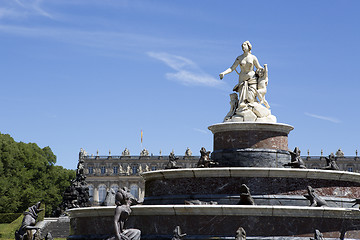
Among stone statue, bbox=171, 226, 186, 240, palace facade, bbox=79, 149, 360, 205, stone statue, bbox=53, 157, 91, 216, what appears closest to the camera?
stone statue, bbox=171, 226, 186, 240

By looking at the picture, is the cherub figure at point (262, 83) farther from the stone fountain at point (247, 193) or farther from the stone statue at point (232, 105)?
the stone statue at point (232, 105)

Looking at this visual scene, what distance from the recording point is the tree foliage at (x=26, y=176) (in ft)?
220

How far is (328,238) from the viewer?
1814 centimetres

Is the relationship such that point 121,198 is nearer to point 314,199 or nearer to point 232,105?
point 314,199

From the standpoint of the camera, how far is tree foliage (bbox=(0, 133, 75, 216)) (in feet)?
220

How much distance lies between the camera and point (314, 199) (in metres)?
18.7

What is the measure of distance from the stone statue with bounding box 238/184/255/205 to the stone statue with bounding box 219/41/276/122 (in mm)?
4855

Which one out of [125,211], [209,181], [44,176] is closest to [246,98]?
[209,181]

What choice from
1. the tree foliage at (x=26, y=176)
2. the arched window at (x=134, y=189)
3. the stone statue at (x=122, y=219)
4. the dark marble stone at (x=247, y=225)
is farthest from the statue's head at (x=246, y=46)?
the arched window at (x=134, y=189)

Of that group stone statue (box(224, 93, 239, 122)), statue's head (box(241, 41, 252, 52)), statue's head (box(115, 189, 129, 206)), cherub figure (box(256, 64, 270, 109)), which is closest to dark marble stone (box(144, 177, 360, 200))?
stone statue (box(224, 93, 239, 122))

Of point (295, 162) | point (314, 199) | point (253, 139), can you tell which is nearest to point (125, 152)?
point (253, 139)

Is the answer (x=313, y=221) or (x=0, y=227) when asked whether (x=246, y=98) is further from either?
(x=0, y=227)

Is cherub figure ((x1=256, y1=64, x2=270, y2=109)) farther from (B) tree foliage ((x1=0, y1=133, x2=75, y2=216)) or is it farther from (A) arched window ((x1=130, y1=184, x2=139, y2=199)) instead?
(A) arched window ((x1=130, y1=184, x2=139, y2=199))

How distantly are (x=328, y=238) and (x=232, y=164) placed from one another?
5170mm
